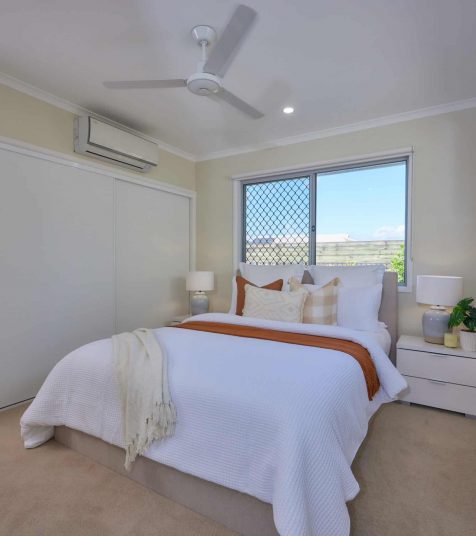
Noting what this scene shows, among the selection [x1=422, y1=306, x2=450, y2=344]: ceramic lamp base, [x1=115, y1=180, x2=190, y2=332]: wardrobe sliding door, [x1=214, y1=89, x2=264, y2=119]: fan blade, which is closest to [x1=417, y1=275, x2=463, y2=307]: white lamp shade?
[x1=422, y1=306, x2=450, y2=344]: ceramic lamp base

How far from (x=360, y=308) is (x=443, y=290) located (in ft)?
2.03

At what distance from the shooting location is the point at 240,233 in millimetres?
4055

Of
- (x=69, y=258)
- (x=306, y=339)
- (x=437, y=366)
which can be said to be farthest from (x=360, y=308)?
(x=69, y=258)

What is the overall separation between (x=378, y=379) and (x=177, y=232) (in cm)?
283

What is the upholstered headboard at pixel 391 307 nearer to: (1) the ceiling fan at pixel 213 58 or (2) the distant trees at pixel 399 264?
(2) the distant trees at pixel 399 264

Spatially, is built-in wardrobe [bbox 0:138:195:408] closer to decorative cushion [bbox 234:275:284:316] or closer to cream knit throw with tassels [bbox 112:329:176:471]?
decorative cushion [bbox 234:275:284:316]

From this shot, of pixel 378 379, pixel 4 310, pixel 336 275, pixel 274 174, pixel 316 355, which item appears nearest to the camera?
pixel 316 355

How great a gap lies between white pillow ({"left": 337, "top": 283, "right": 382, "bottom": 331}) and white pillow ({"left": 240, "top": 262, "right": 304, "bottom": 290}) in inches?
21.4

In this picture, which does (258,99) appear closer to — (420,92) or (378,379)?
(420,92)

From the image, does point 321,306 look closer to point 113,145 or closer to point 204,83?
point 204,83

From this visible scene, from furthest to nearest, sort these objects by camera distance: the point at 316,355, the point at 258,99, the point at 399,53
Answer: the point at 258,99
the point at 399,53
the point at 316,355

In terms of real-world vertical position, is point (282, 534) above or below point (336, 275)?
below

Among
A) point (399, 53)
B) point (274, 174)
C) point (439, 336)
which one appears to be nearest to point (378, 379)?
point (439, 336)

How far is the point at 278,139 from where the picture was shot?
3.69 meters
